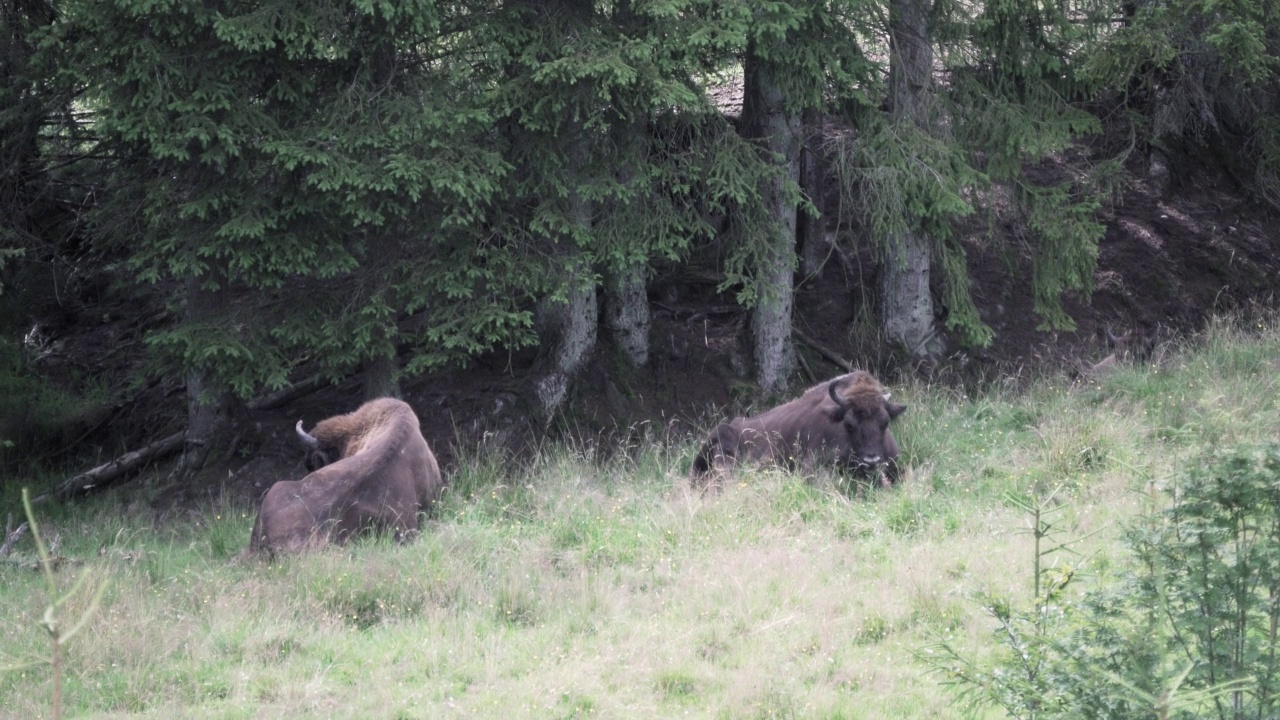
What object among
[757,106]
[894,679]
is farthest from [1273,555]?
[757,106]

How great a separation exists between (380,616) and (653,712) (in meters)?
2.51

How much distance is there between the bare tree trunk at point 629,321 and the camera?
52.1 ft

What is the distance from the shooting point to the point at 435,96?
12406 mm

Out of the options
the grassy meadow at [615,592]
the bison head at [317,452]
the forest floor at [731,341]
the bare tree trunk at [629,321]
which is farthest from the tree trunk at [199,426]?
the bare tree trunk at [629,321]

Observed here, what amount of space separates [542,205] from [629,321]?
130 inches

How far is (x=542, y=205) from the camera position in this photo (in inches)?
513

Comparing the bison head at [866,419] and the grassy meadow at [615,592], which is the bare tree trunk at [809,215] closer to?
the bison head at [866,419]

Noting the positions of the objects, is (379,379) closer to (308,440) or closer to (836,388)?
(308,440)

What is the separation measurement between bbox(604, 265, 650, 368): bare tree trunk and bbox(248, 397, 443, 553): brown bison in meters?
4.69

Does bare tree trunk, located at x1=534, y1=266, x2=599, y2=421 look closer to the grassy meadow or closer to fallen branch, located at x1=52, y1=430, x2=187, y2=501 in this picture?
the grassy meadow

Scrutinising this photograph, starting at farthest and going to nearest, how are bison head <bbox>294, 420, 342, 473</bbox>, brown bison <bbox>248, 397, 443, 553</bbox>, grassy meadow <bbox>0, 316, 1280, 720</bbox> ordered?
bison head <bbox>294, 420, 342, 473</bbox>
brown bison <bbox>248, 397, 443, 553</bbox>
grassy meadow <bbox>0, 316, 1280, 720</bbox>

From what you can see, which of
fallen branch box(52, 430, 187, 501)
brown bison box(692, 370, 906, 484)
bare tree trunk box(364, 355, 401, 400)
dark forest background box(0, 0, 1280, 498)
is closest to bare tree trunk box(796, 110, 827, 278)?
dark forest background box(0, 0, 1280, 498)

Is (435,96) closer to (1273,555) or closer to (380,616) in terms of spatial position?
(380,616)

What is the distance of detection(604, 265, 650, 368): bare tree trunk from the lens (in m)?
15.9
